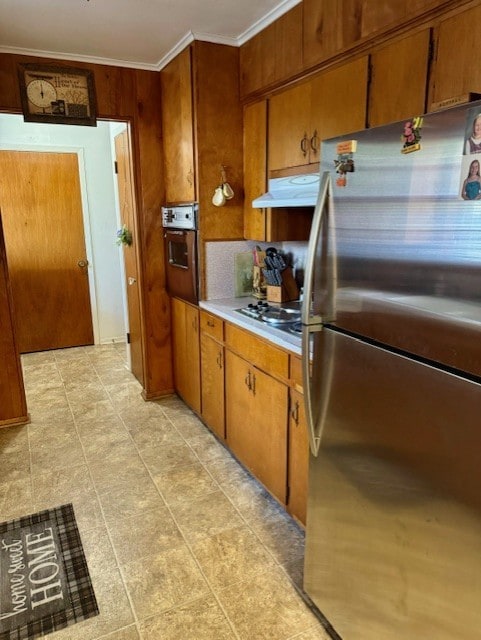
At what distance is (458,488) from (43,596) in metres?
1.67

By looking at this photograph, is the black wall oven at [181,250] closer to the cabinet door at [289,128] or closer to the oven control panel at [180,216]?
the oven control panel at [180,216]

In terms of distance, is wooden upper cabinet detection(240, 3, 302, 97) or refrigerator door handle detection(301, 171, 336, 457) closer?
refrigerator door handle detection(301, 171, 336, 457)

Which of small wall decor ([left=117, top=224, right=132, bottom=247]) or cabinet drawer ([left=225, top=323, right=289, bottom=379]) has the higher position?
small wall decor ([left=117, top=224, right=132, bottom=247])

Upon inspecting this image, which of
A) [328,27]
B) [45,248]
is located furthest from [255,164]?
[45,248]

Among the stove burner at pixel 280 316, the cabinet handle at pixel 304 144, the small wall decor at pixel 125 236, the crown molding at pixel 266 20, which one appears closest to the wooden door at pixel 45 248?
the small wall decor at pixel 125 236

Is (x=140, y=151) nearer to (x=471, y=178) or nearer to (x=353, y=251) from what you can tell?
(x=353, y=251)

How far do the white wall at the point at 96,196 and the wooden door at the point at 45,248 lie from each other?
88 mm

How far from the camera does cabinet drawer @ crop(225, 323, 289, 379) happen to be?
6.87 feet

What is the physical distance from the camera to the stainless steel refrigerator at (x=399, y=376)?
3.29ft

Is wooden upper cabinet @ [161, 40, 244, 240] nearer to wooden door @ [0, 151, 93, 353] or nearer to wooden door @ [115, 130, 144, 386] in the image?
→ wooden door @ [115, 130, 144, 386]

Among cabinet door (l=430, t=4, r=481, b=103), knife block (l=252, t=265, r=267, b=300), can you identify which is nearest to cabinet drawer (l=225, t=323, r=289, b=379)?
knife block (l=252, t=265, r=267, b=300)

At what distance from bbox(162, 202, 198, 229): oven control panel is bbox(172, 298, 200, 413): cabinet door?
545 millimetres

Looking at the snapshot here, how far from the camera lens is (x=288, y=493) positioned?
2168 millimetres

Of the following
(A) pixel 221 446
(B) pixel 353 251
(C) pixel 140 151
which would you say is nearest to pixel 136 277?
(C) pixel 140 151
